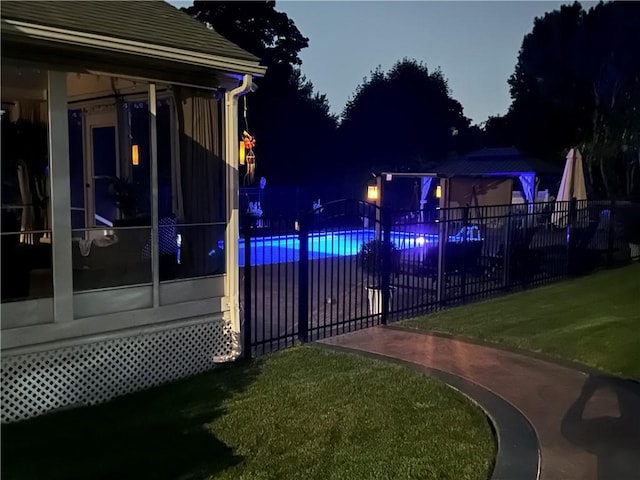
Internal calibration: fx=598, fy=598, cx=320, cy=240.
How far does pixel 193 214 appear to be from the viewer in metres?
6.39

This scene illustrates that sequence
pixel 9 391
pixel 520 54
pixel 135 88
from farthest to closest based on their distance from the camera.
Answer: pixel 520 54, pixel 135 88, pixel 9 391

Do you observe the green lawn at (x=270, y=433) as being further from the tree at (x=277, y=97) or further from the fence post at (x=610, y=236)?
the tree at (x=277, y=97)

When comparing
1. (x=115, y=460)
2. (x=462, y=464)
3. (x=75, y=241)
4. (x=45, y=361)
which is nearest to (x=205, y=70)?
(x=75, y=241)

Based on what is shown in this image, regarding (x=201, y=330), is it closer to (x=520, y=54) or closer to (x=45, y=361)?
(x=45, y=361)

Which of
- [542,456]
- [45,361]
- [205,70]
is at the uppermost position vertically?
[205,70]

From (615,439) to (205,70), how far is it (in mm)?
4852

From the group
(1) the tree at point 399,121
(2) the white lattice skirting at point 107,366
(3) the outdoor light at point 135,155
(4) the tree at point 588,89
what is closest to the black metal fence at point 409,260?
(2) the white lattice skirting at point 107,366

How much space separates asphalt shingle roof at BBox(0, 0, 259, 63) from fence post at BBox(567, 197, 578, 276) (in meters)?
7.81

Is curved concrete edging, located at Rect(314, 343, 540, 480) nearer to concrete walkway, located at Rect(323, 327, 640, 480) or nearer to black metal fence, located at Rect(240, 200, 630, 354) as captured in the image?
concrete walkway, located at Rect(323, 327, 640, 480)

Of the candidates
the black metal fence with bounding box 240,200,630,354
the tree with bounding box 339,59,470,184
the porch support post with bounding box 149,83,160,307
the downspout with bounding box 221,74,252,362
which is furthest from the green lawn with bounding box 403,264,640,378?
the tree with bounding box 339,59,470,184

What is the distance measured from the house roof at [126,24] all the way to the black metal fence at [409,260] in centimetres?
182

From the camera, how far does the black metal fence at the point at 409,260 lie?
7.26 m

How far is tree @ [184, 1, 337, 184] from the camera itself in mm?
30984

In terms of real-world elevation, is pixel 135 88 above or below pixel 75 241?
above
